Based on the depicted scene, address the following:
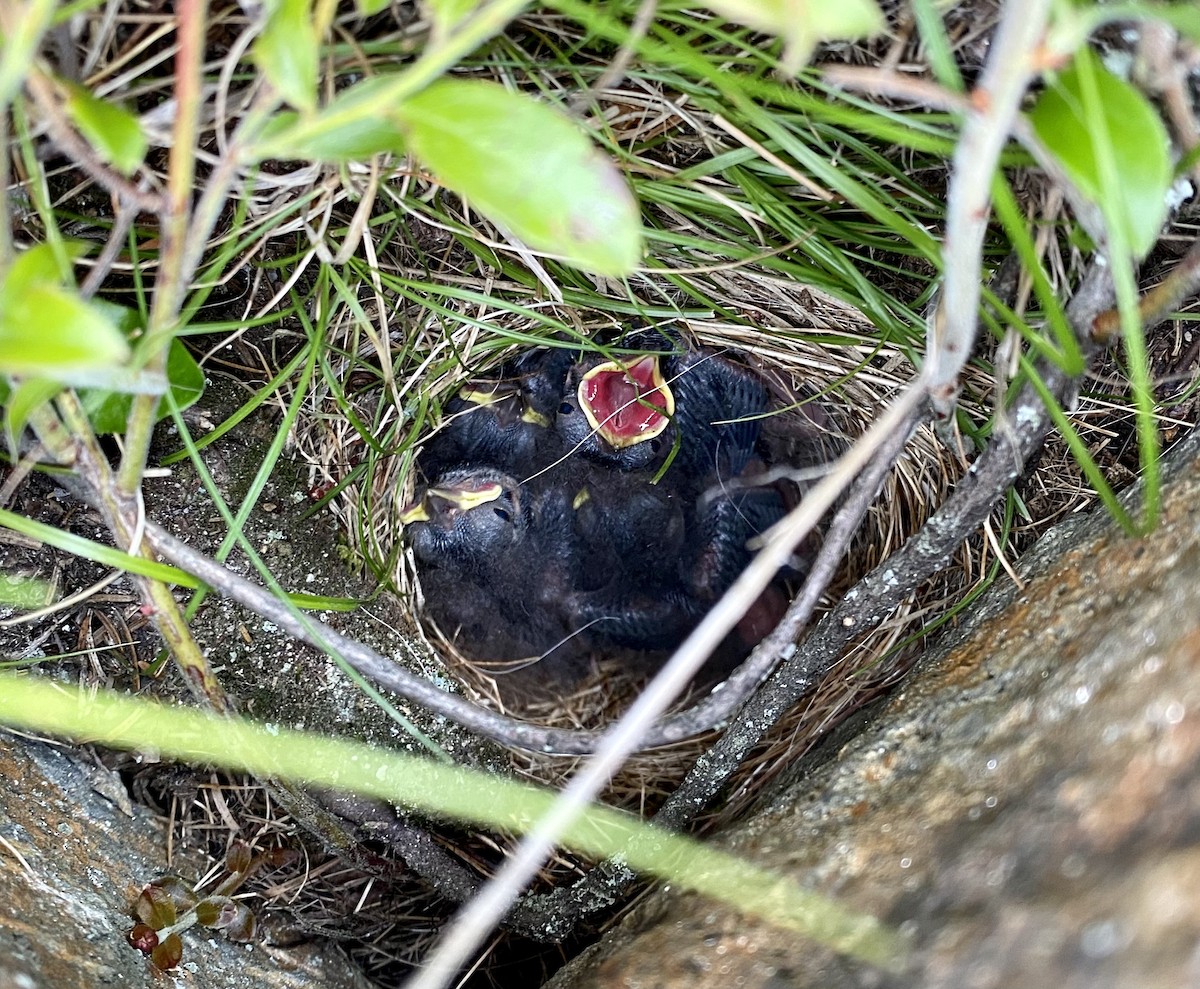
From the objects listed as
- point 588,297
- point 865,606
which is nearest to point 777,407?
point 588,297

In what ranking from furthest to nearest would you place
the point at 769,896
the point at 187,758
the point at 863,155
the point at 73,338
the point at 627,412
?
the point at 627,412 → the point at 187,758 → the point at 863,155 → the point at 769,896 → the point at 73,338

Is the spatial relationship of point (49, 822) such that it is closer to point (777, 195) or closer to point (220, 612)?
point (220, 612)

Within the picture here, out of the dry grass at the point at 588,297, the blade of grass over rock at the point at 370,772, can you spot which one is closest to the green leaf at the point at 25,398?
the dry grass at the point at 588,297

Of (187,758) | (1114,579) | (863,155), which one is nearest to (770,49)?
(863,155)

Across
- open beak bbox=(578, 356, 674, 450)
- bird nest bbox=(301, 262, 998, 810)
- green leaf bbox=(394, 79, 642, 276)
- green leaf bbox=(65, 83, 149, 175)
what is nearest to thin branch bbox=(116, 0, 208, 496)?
green leaf bbox=(65, 83, 149, 175)

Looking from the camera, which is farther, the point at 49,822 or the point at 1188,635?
the point at 49,822

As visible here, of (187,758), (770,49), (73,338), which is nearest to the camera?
(73,338)

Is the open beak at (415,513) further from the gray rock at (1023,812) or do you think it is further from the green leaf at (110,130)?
the green leaf at (110,130)
